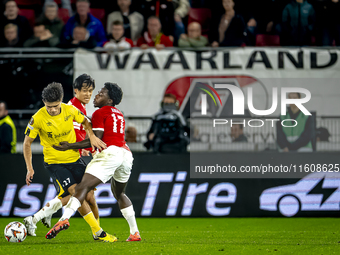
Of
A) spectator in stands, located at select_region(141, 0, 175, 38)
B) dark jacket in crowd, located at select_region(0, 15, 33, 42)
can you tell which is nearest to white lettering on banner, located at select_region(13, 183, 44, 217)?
dark jacket in crowd, located at select_region(0, 15, 33, 42)

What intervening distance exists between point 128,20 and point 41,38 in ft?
6.93

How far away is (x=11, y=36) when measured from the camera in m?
11.3

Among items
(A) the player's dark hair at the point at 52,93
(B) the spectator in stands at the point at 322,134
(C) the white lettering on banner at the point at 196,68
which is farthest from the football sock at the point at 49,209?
(B) the spectator in stands at the point at 322,134

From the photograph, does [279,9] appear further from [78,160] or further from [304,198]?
[78,160]

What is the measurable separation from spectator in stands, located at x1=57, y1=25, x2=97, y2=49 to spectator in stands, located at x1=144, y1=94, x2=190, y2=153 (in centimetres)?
264

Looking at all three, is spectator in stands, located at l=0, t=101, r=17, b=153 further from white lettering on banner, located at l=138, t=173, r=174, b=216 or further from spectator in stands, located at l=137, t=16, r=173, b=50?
spectator in stands, located at l=137, t=16, r=173, b=50

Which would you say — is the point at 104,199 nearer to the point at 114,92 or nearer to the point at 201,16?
the point at 114,92

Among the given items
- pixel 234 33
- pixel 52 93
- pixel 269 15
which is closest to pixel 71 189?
pixel 52 93

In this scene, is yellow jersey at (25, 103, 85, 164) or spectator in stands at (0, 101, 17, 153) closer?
yellow jersey at (25, 103, 85, 164)

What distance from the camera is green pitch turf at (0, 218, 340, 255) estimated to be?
5477 millimetres

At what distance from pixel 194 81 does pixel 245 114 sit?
141 cm

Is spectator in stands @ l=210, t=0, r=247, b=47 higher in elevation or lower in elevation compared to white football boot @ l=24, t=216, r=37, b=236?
higher

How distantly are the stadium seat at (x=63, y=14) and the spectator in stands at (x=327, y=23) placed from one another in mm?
5956

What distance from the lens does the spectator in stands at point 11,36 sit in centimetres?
1123
